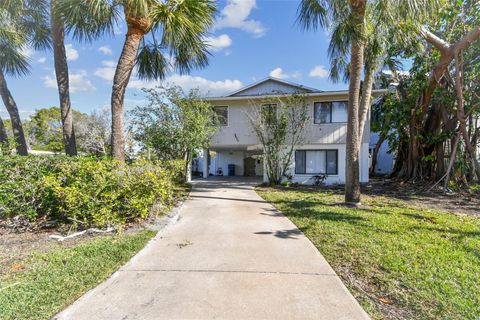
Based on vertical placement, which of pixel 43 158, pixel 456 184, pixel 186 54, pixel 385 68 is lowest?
pixel 456 184

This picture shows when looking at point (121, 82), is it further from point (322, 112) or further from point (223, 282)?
point (322, 112)

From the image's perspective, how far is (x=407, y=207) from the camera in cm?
797

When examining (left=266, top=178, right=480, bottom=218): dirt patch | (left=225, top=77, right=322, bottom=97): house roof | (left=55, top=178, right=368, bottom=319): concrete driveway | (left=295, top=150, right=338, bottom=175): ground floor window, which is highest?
(left=225, top=77, right=322, bottom=97): house roof

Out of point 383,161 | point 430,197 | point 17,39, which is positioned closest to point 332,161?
point 430,197

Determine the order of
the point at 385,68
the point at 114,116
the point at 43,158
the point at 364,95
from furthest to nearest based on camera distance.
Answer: the point at 385,68, the point at 364,95, the point at 114,116, the point at 43,158

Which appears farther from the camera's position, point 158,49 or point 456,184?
point 456,184

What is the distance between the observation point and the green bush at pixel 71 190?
16.7ft

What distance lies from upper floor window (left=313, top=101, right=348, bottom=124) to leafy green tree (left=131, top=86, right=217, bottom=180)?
5.79 m

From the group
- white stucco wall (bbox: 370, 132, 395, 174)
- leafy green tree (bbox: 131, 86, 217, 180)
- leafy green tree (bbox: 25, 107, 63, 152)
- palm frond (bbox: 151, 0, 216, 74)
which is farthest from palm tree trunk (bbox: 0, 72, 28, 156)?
white stucco wall (bbox: 370, 132, 395, 174)

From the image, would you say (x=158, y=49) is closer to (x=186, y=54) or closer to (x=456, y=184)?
(x=186, y=54)

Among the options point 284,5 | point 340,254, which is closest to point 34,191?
point 340,254

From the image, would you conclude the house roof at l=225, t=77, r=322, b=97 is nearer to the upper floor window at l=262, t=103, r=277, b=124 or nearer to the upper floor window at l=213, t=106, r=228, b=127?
the upper floor window at l=213, t=106, r=228, b=127

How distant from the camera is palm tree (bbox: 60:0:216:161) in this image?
20.6 ft

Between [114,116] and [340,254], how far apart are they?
589cm
